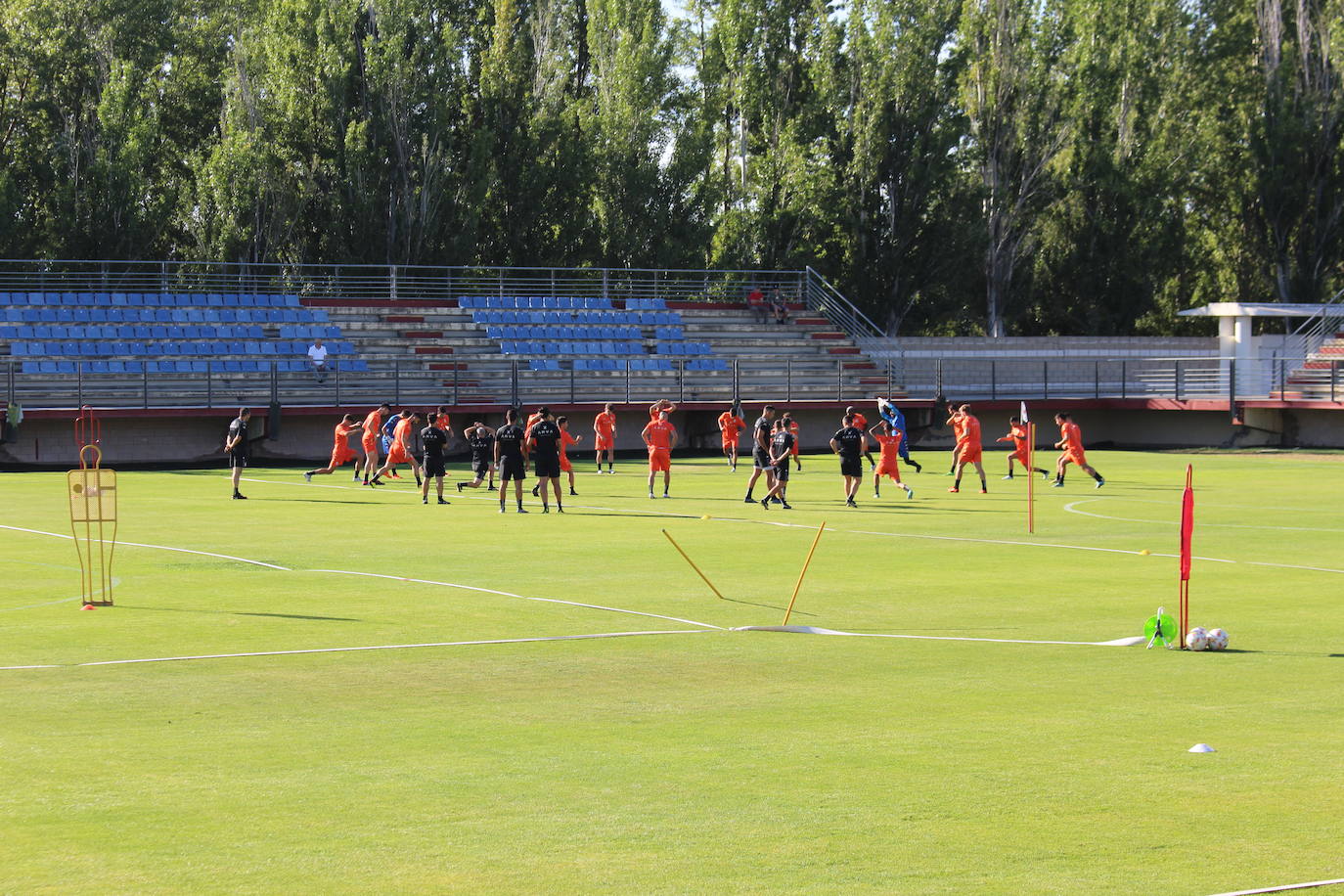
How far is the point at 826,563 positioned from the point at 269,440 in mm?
28243

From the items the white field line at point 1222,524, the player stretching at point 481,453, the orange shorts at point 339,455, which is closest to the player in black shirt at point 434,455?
the player stretching at point 481,453

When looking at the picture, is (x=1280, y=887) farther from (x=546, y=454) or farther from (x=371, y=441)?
(x=371, y=441)

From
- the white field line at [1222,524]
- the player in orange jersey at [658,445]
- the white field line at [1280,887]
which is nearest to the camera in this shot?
the white field line at [1280,887]

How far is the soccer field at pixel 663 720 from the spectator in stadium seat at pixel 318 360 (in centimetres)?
2476

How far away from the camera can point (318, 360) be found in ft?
156

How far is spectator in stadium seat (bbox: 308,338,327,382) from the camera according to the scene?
4688 cm

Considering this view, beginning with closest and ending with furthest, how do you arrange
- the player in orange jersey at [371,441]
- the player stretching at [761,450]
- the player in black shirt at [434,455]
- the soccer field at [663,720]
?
1. the soccer field at [663,720]
2. the player stretching at [761,450]
3. the player in black shirt at [434,455]
4. the player in orange jersey at [371,441]

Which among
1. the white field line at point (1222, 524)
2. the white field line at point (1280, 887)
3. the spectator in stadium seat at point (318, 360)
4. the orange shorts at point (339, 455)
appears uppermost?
the spectator in stadium seat at point (318, 360)

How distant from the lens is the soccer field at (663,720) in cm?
720

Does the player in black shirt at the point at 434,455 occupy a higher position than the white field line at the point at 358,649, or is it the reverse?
the player in black shirt at the point at 434,455

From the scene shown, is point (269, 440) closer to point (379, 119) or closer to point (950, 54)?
point (379, 119)

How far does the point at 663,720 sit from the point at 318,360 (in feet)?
126

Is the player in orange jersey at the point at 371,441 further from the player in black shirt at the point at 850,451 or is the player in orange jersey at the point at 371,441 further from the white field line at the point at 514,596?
the white field line at the point at 514,596

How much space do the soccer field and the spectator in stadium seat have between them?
81.2 feet
